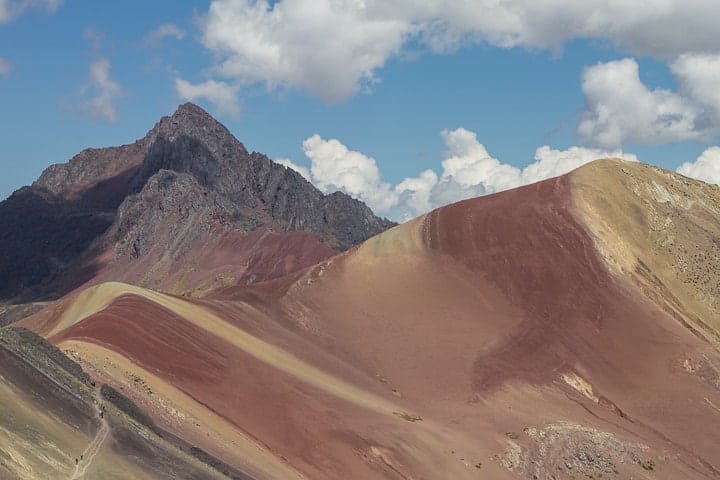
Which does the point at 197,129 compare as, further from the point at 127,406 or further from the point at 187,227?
the point at 127,406

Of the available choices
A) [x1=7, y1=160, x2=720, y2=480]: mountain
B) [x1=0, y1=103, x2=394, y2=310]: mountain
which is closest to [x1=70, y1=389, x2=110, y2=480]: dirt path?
[x1=7, y1=160, x2=720, y2=480]: mountain

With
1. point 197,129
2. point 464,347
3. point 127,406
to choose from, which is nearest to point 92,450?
point 127,406

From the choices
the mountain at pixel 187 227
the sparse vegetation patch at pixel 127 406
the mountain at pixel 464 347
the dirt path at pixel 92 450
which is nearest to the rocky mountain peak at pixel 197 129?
the mountain at pixel 187 227

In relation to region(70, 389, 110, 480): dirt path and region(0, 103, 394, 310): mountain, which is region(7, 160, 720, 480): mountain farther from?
region(0, 103, 394, 310): mountain

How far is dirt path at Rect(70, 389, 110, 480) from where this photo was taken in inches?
776

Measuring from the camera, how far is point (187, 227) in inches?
5664

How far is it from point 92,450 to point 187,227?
125098 millimetres

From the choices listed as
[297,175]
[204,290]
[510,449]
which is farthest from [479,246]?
[297,175]

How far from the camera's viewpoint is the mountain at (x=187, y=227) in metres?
127

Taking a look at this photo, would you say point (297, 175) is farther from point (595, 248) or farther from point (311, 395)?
point (311, 395)

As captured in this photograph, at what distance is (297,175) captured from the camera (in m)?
192

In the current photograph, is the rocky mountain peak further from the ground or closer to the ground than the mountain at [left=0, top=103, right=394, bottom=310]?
further from the ground

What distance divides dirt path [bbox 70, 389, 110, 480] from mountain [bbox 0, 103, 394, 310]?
9326 centimetres

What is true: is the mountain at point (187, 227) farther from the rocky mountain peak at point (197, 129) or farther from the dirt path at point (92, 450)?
the dirt path at point (92, 450)
